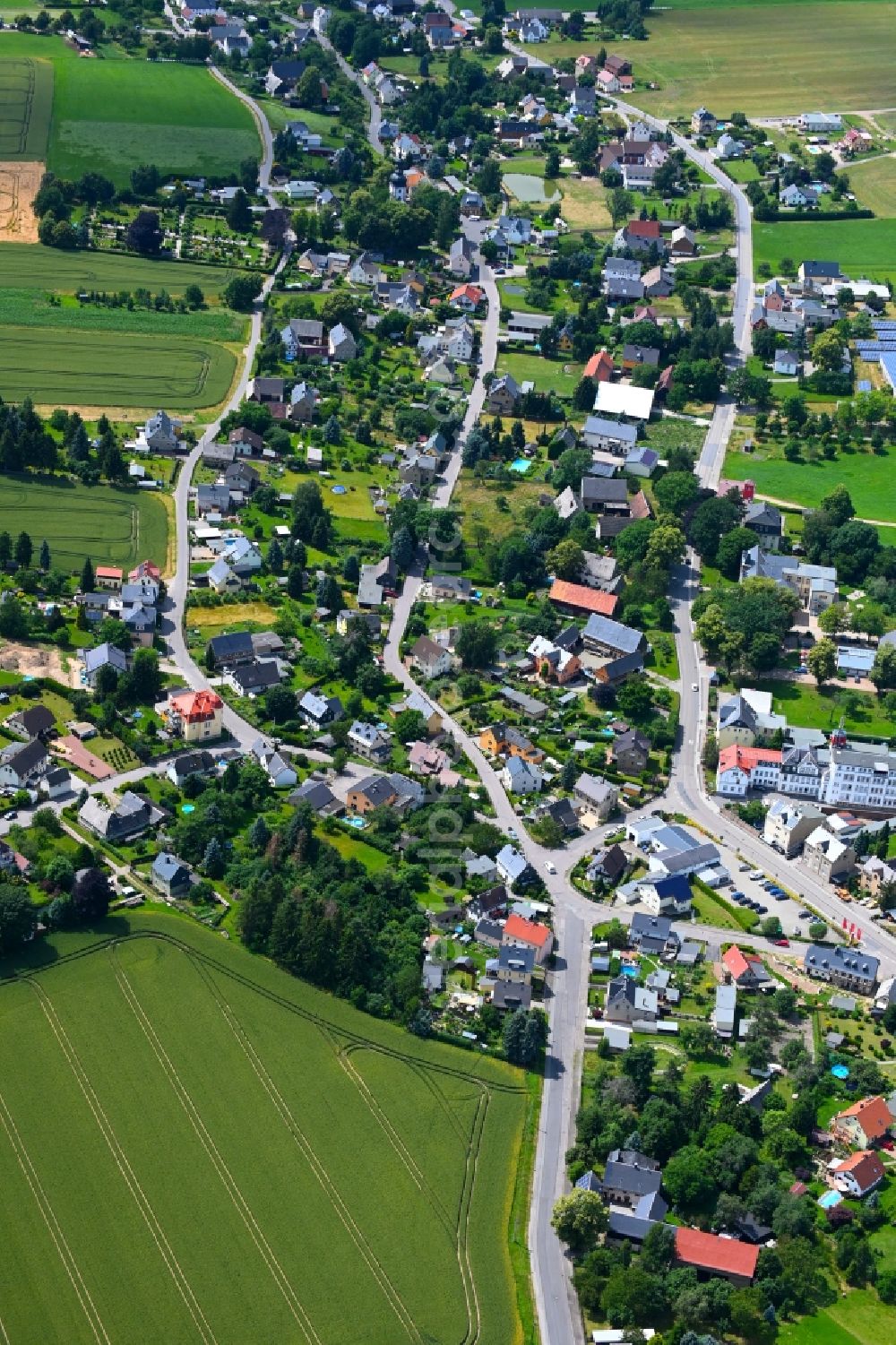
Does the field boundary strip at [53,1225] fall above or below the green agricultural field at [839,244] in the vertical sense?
below

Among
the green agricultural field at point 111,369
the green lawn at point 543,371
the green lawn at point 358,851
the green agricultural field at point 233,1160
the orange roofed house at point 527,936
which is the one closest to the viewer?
the green agricultural field at point 233,1160

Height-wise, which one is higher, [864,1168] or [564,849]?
[864,1168]

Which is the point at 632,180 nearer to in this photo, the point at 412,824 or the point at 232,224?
the point at 232,224

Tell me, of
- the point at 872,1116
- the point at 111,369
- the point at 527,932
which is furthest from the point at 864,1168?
the point at 111,369

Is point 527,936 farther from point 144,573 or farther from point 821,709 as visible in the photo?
point 144,573

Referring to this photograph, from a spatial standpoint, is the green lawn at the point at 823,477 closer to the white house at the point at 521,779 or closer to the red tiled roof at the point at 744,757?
the red tiled roof at the point at 744,757

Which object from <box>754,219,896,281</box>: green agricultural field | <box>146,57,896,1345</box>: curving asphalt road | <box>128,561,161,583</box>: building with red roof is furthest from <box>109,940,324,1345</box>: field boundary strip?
<box>754,219,896,281</box>: green agricultural field

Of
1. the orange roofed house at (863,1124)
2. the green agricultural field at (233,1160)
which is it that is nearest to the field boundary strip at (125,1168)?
the green agricultural field at (233,1160)
